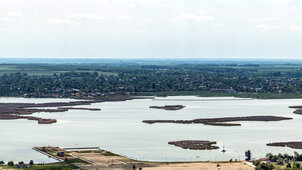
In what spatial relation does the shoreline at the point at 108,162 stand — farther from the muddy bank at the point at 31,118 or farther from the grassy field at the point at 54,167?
the muddy bank at the point at 31,118

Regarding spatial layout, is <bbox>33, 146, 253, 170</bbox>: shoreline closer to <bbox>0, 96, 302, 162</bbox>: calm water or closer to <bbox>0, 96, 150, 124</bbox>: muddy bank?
<bbox>0, 96, 302, 162</bbox>: calm water

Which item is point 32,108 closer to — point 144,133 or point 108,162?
point 144,133

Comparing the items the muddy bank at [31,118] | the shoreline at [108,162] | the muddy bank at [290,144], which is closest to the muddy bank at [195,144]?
the muddy bank at [290,144]

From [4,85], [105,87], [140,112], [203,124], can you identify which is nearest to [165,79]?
[105,87]

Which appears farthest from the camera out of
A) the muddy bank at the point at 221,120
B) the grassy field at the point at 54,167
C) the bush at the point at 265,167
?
the muddy bank at the point at 221,120

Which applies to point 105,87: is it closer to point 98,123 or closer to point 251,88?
point 251,88

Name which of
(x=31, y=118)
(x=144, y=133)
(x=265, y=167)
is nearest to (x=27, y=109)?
(x=31, y=118)
